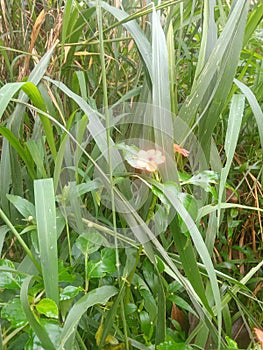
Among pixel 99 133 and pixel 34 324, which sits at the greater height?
pixel 99 133

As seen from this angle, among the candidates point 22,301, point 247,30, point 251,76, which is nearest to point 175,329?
point 22,301

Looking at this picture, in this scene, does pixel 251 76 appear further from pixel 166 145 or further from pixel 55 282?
pixel 55 282

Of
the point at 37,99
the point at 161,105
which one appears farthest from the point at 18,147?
the point at 161,105

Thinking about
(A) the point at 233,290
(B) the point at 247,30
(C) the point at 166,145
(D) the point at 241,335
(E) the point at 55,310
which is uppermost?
(B) the point at 247,30

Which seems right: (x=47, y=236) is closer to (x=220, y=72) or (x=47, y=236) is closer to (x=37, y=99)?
(x=37, y=99)

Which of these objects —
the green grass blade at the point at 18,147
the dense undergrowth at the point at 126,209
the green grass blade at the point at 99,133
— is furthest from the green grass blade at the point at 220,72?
the green grass blade at the point at 18,147

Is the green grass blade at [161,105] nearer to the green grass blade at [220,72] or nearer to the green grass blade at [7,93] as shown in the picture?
the green grass blade at [220,72]
